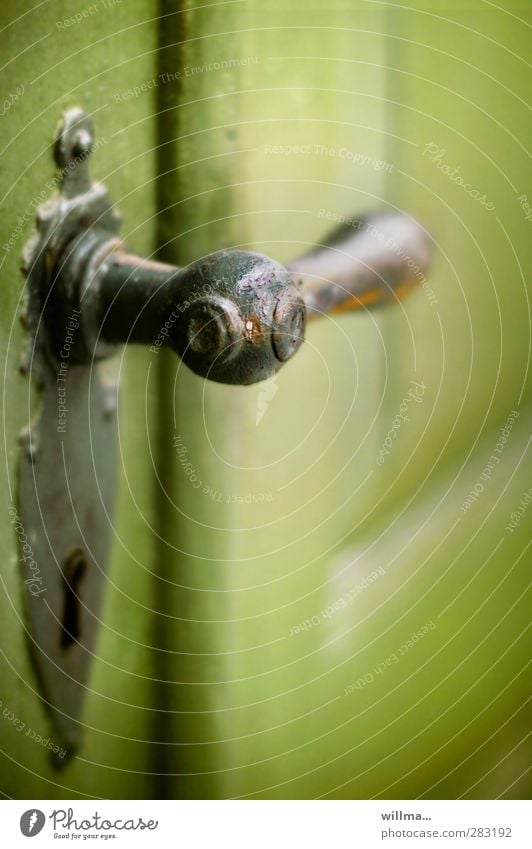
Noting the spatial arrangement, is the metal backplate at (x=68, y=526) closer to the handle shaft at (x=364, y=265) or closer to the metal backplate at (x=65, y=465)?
the metal backplate at (x=65, y=465)

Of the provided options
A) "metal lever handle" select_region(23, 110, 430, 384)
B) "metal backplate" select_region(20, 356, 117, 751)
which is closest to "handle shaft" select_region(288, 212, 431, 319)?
"metal lever handle" select_region(23, 110, 430, 384)

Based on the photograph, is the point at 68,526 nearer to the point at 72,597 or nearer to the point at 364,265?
the point at 72,597

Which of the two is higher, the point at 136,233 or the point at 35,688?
the point at 136,233

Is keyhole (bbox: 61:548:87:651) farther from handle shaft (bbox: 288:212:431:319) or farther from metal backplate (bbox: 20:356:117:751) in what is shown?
handle shaft (bbox: 288:212:431:319)

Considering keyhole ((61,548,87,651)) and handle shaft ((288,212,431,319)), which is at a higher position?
handle shaft ((288,212,431,319))

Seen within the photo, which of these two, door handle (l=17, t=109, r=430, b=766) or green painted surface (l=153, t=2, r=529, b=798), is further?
green painted surface (l=153, t=2, r=529, b=798)

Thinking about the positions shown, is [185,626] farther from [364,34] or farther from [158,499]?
[364,34]
